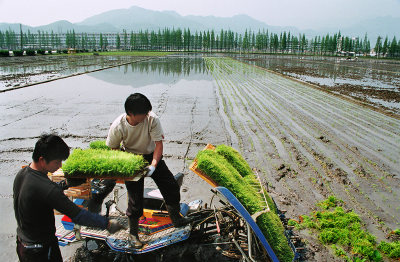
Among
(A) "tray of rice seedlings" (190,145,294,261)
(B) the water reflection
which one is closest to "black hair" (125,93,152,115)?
(A) "tray of rice seedlings" (190,145,294,261)

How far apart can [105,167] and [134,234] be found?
2.89ft

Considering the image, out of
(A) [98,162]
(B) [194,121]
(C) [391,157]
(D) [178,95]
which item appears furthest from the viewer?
(D) [178,95]

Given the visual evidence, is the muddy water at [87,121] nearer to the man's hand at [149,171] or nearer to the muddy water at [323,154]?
the muddy water at [323,154]

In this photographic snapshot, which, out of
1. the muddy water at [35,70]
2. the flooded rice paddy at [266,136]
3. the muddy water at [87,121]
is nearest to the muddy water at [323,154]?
the flooded rice paddy at [266,136]

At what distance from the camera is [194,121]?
1042 cm

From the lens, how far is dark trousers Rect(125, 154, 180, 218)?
302 cm

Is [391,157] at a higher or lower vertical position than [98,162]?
lower

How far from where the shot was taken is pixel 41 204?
2098 mm

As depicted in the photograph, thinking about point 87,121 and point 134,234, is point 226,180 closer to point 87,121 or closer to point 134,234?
point 134,234

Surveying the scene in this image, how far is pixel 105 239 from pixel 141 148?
1.16 m

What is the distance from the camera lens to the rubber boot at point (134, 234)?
10.1ft

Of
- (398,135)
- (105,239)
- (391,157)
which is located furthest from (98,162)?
(398,135)

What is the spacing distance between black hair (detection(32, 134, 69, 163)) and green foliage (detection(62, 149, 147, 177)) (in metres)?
0.64

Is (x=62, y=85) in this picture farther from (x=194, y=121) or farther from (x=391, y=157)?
(x=391, y=157)
